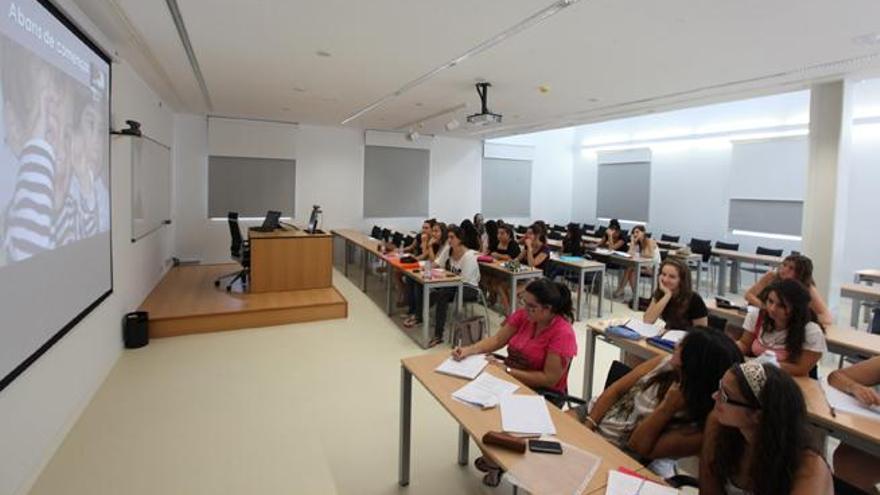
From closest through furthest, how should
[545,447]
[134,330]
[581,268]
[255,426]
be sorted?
1. [545,447]
2. [255,426]
3. [134,330]
4. [581,268]

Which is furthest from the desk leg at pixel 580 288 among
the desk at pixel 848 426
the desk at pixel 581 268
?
the desk at pixel 848 426

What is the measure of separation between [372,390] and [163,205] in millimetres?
5358

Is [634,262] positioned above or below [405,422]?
above

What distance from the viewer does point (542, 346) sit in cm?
254

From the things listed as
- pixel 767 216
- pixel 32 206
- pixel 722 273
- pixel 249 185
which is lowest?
pixel 722 273

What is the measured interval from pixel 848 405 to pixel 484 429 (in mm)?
1749

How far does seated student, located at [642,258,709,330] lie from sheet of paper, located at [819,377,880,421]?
97 centimetres

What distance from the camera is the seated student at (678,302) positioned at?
3162 mm

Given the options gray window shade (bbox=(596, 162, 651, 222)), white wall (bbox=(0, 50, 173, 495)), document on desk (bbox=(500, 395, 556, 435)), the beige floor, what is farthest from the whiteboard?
gray window shade (bbox=(596, 162, 651, 222))

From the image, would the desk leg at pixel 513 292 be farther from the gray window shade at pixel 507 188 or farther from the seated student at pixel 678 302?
the gray window shade at pixel 507 188

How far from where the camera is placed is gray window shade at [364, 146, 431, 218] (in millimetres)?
9867

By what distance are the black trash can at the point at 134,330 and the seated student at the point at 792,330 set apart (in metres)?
5.33

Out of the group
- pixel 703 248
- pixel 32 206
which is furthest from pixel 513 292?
pixel 703 248

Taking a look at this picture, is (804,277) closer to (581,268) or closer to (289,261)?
(581,268)
